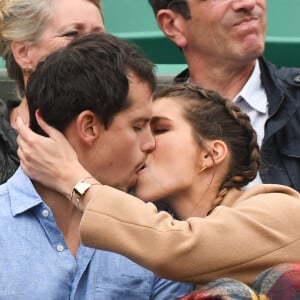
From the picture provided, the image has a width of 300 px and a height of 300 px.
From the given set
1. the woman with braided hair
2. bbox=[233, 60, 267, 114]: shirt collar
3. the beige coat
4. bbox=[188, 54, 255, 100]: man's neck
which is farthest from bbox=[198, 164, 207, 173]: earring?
bbox=[188, 54, 255, 100]: man's neck

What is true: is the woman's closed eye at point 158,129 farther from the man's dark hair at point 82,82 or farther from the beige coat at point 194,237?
the beige coat at point 194,237

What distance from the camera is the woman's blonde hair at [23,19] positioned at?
406 centimetres

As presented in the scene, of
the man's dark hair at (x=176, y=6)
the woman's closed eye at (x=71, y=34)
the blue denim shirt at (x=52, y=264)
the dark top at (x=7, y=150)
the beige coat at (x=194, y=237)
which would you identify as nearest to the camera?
the beige coat at (x=194, y=237)

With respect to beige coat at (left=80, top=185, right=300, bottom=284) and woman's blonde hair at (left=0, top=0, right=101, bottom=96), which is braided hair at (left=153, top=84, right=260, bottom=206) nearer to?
beige coat at (left=80, top=185, right=300, bottom=284)

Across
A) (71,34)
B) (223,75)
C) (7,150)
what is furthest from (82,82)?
(223,75)

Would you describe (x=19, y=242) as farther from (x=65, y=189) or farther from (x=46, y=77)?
(x=46, y=77)

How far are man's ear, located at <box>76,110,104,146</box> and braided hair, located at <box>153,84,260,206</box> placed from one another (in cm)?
36

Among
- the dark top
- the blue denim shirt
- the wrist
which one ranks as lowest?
the dark top

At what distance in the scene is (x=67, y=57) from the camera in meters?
2.82

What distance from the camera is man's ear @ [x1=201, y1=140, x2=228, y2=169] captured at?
9.90 ft

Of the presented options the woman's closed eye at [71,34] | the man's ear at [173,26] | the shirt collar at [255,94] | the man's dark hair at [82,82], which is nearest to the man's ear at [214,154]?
the man's dark hair at [82,82]

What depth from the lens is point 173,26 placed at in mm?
4352

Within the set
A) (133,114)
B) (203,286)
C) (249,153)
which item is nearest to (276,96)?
(249,153)

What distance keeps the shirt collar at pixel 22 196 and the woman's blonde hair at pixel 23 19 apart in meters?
1.33
